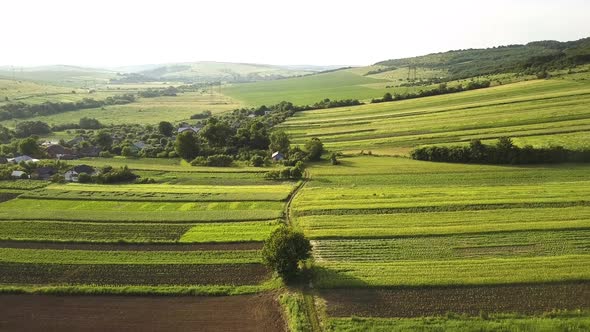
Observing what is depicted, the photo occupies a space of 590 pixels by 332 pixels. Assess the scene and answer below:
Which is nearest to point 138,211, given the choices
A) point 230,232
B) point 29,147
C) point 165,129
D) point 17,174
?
point 230,232

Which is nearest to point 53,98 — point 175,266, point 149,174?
point 149,174

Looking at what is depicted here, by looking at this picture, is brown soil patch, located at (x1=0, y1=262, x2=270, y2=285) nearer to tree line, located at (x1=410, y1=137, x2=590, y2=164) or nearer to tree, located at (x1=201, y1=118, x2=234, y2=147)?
tree line, located at (x1=410, y1=137, x2=590, y2=164)

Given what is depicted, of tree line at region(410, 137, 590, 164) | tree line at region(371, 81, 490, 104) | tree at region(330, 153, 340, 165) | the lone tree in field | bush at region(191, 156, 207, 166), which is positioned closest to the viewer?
the lone tree in field

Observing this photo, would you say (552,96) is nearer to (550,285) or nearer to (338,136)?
(338,136)

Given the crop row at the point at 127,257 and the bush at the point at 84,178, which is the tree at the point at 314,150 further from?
the crop row at the point at 127,257

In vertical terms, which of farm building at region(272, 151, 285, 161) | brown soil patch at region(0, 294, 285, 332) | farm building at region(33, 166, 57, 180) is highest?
farm building at region(272, 151, 285, 161)

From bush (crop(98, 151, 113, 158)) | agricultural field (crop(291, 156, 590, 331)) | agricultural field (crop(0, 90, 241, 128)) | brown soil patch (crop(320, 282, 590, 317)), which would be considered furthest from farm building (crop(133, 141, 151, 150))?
brown soil patch (crop(320, 282, 590, 317))

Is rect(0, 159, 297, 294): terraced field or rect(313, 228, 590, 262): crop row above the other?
rect(313, 228, 590, 262): crop row
